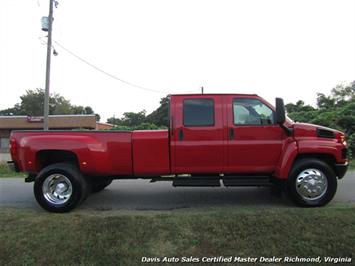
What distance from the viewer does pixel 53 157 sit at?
22.2 feet

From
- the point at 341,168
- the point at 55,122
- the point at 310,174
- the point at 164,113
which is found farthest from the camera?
the point at 55,122

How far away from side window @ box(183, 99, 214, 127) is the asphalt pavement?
5.15 feet

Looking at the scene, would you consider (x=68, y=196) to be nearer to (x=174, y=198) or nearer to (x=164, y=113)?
(x=174, y=198)

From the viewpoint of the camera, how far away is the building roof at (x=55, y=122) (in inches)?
1871

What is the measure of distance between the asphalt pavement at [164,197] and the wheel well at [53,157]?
0.87 m

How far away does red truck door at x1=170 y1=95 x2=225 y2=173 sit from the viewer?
6.28 meters

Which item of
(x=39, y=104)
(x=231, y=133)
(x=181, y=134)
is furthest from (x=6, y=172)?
(x=39, y=104)

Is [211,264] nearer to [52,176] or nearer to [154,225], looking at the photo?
[154,225]

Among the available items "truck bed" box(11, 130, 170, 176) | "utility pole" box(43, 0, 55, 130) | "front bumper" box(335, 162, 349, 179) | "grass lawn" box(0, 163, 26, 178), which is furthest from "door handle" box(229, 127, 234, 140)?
"utility pole" box(43, 0, 55, 130)

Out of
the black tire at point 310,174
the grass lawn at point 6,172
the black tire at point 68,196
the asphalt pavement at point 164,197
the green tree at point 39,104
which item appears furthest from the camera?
the green tree at point 39,104

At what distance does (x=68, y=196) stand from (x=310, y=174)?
4.32 m

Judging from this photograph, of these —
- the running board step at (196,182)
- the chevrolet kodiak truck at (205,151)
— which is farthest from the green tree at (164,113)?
the running board step at (196,182)

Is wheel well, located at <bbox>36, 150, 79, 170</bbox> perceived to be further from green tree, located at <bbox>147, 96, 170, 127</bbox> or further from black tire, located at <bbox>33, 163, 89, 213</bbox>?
green tree, located at <bbox>147, 96, 170, 127</bbox>

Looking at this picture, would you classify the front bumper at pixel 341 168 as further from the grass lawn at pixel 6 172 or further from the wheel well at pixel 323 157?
the grass lawn at pixel 6 172
